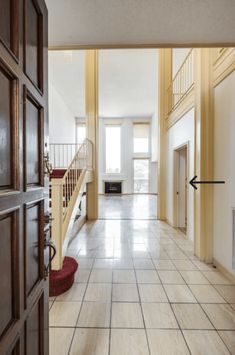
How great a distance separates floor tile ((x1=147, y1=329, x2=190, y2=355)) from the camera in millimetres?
1590

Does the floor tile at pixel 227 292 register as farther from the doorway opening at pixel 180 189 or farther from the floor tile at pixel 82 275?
the doorway opening at pixel 180 189

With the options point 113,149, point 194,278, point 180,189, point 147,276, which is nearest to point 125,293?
point 147,276

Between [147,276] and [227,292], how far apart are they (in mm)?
904

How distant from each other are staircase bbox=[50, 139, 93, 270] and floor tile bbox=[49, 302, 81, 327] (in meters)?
0.45


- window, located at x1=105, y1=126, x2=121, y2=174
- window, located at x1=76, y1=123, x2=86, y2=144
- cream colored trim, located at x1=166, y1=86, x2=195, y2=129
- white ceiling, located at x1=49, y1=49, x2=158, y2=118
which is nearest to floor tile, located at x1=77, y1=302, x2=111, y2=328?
cream colored trim, located at x1=166, y1=86, x2=195, y2=129

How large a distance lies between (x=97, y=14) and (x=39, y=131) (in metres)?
1.04

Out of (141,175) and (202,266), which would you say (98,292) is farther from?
(141,175)

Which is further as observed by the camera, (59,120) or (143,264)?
(59,120)

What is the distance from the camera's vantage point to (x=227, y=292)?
239 cm

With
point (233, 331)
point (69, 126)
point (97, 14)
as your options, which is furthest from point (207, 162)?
point (69, 126)

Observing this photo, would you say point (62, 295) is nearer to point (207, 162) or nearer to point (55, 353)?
point (55, 353)

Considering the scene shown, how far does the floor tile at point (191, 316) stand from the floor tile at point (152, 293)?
0.18m

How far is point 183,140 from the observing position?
4469mm

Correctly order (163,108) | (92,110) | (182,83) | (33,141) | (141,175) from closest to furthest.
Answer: (33,141) → (182,83) → (163,108) → (92,110) → (141,175)
